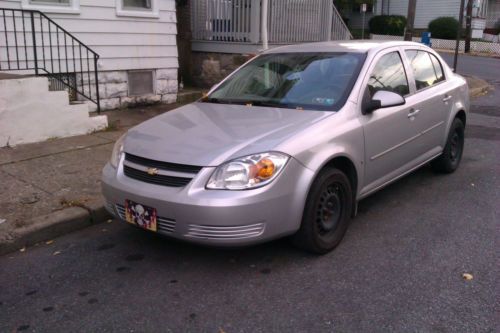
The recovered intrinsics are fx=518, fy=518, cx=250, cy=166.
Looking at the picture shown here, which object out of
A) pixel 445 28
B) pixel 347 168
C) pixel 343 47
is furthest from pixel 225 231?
pixel 445 28

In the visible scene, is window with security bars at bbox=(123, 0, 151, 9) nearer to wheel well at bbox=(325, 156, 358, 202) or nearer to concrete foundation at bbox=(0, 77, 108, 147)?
concrete foundation at bbox=(0, 77, 108, 147)

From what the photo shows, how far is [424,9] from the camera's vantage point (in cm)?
3616

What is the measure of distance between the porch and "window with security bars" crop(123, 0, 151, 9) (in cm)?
194

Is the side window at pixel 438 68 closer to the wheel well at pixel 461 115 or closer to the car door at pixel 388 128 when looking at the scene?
the wheel well at pixel 461 115

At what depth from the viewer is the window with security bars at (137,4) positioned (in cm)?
907

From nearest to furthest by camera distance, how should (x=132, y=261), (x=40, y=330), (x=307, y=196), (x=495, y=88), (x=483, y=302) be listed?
Answer: (x=40, y=330) → (x=483, y=302) → (x=307, y=196) → (x=132, y=261) → (x=495, y=88)

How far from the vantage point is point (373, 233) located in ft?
14.8

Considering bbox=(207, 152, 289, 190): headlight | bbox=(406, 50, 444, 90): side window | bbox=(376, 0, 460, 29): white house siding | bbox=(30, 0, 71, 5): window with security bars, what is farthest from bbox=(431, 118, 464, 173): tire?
bbox=(376, 0, 460, 29): white house siding

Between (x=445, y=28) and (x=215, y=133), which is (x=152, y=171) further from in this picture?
(x=445, y=28)

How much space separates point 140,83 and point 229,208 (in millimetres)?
6774

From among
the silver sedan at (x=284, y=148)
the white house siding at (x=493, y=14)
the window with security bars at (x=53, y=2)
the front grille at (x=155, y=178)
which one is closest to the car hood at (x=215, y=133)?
the silver sedan at (x=284, y=148)

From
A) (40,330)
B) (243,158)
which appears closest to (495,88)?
(243,158)

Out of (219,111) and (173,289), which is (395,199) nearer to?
(219,111)

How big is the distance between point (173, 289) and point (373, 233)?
188 centimetres
